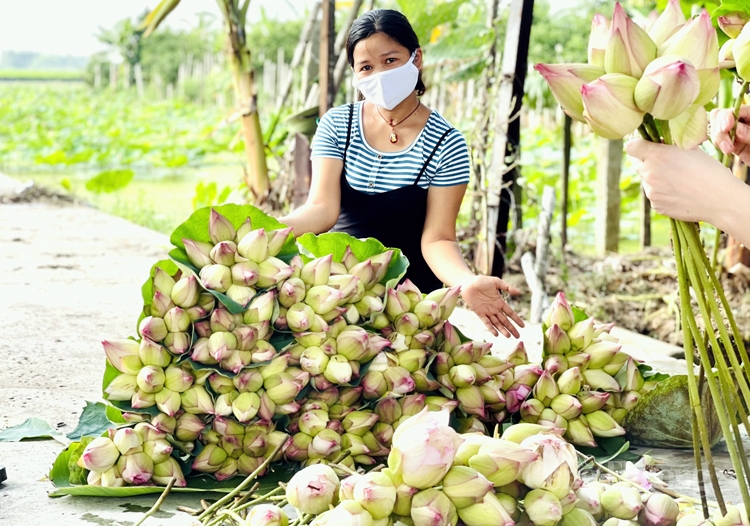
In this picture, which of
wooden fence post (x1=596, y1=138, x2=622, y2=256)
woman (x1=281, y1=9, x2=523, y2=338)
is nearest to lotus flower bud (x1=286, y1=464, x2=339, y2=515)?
woman (x1=281, y1=9, x2=523, y2=338)

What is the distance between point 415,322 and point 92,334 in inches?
72.0

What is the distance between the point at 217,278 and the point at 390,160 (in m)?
1.08

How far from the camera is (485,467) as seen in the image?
3.18 feet

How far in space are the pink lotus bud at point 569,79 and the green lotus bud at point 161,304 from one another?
2.21 feet

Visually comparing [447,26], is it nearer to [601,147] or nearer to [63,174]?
[601,147]

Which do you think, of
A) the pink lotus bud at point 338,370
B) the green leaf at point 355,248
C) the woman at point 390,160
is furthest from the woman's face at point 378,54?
the pink lotus bud at point 338,370

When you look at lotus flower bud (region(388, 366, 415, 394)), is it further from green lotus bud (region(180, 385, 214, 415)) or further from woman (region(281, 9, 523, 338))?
woman (region(281, 9, 523, 338))

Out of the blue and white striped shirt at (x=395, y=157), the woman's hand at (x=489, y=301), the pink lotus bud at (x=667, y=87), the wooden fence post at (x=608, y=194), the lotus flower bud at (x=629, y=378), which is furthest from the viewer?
the wooden fence post at (x=608, y=194)

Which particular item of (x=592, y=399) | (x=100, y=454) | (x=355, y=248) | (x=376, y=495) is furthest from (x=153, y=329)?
(x=592, y=399)

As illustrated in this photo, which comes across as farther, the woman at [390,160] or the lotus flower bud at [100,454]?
the woman at [390,160]

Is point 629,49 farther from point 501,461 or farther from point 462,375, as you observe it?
point 462,375

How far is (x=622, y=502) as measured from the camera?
104cm

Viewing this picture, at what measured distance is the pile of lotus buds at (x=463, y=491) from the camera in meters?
0.93

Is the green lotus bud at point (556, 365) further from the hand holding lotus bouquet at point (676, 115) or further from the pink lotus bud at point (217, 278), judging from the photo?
the pink lotus bud at point (217, 278)
